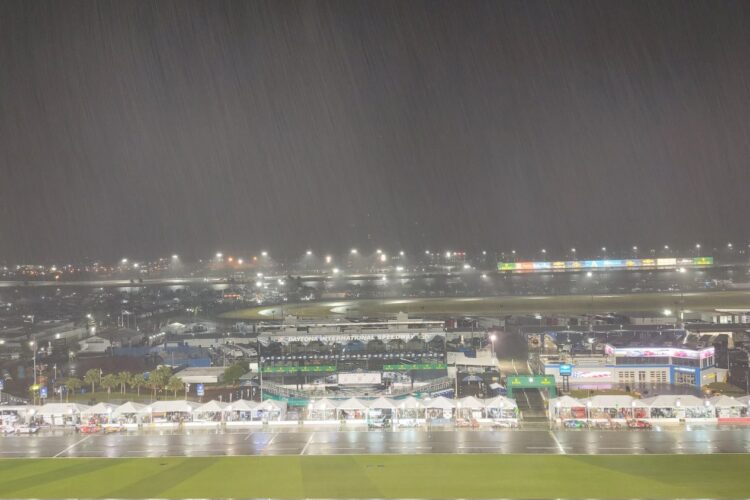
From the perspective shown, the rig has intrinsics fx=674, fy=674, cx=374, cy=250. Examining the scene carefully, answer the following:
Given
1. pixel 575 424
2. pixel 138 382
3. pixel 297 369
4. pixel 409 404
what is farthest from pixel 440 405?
pixel 138 382

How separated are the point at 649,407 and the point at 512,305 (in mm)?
19190

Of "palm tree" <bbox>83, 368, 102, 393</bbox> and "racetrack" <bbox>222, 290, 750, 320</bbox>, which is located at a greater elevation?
"racetrack" <bbox>222, 290, 750, 320</bbox>

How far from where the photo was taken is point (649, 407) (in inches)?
572

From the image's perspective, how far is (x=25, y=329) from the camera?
28656mm

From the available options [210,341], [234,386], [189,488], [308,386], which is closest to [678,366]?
[308,386]

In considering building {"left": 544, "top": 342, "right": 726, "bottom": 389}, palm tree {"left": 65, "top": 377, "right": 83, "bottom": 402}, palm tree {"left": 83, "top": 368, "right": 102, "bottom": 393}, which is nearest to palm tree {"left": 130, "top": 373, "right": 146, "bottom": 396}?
palm tree {"left": 83, "top": 368, "right": 102, "bottom": 393}

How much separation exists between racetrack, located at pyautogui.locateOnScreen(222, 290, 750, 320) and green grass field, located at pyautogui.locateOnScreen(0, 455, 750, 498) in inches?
685

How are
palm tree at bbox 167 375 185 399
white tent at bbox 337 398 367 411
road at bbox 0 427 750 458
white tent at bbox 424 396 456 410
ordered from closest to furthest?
road at bbox 0 427 750 458 → white tent at bbox 424 396 456 410 → white tent at bbox 337 398 367 411 → palm tree at bbox 167 375 185 399

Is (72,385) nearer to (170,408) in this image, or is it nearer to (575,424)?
(170,408)

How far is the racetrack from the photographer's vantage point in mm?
30469

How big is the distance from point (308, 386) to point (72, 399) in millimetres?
6231

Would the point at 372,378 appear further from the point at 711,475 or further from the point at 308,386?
the point at 711,475

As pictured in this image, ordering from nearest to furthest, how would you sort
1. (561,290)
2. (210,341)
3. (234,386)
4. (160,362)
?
1. (234,386)
2. (160,362)
3. (210,341)
4. (561,290)

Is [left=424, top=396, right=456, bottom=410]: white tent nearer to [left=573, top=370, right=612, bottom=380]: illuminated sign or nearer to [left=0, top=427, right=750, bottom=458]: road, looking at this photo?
[left=0, top=427, right=750, bottom=458]: road
